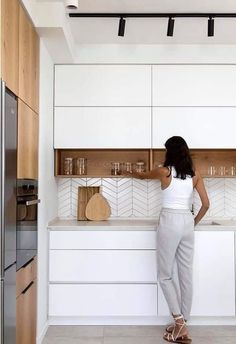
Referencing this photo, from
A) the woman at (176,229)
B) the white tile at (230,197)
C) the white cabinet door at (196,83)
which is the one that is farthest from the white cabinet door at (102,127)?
the white tile at (230,197)

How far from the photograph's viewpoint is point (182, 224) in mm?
3225

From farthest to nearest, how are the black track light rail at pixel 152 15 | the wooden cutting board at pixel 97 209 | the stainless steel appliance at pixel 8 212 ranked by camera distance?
1. the wooden cutting board at pixel 97 209
2. the black track light rail at pixel 152 15
3. the stainless steel appliance at pixel 8 212

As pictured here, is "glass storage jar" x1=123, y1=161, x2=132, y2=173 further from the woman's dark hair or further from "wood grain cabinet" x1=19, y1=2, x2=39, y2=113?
"wood grain cabinet" x1=19, y1=2, x2=39, y2=113

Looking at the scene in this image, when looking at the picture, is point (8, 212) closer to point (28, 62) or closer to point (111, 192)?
point (28, 62)

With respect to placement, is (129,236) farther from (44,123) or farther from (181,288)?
(44,123)

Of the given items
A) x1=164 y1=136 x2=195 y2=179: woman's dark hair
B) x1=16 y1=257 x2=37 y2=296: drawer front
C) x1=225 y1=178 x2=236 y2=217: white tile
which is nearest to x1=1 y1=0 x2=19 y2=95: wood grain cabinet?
x1=16 y1=257 x2=37 y2=296: drawer front

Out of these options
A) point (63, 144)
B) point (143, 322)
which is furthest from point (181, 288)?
point (63, 144)

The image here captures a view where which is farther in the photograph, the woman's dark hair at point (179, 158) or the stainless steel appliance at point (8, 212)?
the woman's dark hair at point (179, 158)

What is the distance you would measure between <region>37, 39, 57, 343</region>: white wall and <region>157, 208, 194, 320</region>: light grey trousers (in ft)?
2.99

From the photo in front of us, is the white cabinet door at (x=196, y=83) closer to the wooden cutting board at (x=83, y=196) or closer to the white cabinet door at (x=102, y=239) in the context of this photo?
the wooden cutting board at (x=83, y=196)

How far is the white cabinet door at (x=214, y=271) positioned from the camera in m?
3.48

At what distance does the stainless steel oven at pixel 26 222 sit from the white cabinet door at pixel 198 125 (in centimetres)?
138

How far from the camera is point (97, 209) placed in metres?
3.92

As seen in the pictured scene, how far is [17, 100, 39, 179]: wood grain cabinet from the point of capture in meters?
2.51
